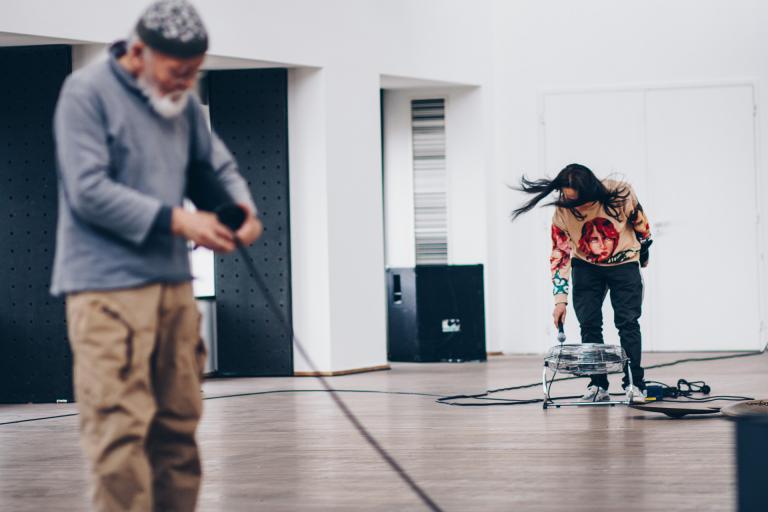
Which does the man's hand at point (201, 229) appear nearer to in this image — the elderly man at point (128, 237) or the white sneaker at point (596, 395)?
the elderly man at point (128, 237)

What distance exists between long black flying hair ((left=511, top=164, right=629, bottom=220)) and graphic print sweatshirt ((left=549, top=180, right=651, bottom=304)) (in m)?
0.03

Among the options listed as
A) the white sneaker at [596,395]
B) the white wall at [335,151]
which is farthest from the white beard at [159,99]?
the white wall at [335,151]

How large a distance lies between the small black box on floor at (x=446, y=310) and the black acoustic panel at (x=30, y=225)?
10.7 ft

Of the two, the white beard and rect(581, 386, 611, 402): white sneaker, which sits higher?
the white beard

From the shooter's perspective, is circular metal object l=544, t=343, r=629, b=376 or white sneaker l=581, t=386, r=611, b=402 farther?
white sneaker l=581, t=386, r=611, b=402

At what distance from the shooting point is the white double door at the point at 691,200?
9.47m

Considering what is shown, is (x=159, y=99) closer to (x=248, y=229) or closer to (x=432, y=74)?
(x=248, y=229)

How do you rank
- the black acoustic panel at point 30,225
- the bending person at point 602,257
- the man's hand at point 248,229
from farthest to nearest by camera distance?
1. the black acoustic panel at point 30,225
2. the bending person at point 602,257
3. the man's hand at point 248,229

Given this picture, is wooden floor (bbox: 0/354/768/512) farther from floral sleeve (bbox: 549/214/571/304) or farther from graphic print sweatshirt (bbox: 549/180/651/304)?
graphic print sweatshirt (bbox: 549/180/651/304)

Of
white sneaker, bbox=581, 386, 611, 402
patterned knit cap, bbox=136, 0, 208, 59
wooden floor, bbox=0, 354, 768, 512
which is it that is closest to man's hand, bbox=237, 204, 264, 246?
patterned knit cap, bbox=136, 0, 208, 59

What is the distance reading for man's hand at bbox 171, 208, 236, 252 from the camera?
2.32 m

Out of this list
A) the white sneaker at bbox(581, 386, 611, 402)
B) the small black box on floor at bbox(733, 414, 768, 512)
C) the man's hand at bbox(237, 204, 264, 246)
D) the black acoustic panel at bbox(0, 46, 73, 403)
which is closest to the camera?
the small black box on floor at bbox(733, 414, 768, 512)

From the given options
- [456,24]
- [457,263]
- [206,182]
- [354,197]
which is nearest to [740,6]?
[456,24]

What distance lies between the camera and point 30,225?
22.3 ft
